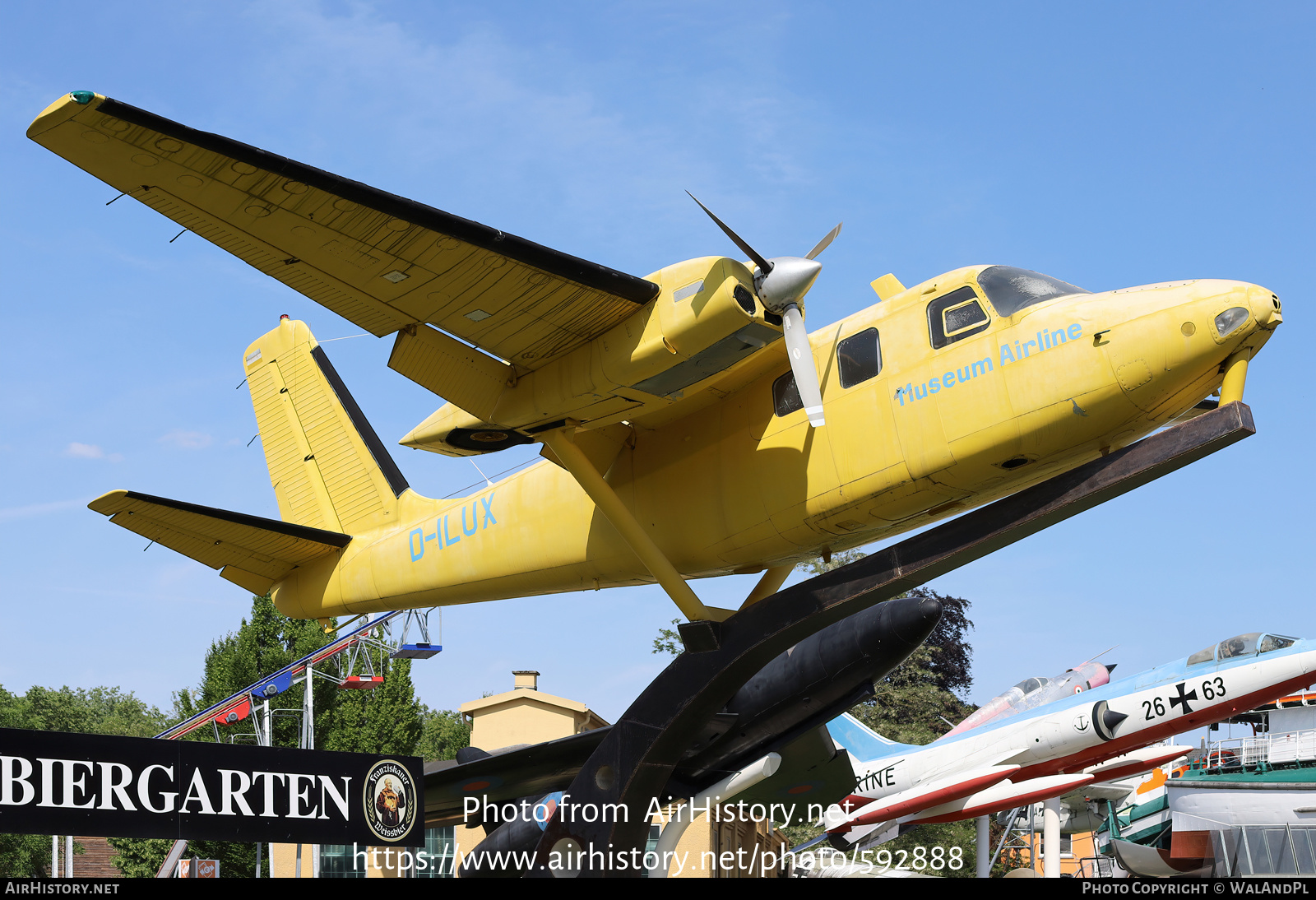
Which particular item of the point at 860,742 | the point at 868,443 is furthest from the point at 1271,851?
the point at 868,443

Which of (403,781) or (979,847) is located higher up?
(403,781)

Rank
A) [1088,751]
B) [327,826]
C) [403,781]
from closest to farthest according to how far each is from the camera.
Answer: [327,826] < [403,781] < [1088,751]

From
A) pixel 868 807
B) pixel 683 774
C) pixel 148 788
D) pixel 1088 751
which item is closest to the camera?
pixel 148 788

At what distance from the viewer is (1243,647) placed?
27016 millimetres

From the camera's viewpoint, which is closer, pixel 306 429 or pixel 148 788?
pixel 148 788

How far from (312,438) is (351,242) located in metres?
8.98

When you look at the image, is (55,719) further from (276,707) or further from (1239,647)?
(1239,647)

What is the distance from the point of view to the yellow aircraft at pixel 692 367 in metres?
9.64

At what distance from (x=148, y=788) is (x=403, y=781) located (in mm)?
2679

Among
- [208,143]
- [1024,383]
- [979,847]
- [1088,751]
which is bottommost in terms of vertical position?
[979,847]

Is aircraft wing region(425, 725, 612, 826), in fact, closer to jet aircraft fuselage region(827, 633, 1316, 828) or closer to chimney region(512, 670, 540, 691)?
jet aircraft fuselage region(827, 633, 1316, 828)

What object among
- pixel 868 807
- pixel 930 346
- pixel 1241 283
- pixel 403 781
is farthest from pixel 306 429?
pixel 868 807

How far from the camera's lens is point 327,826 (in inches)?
430

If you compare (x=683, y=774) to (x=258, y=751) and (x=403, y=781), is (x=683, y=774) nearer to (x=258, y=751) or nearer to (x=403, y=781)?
(x=403, y=781)
